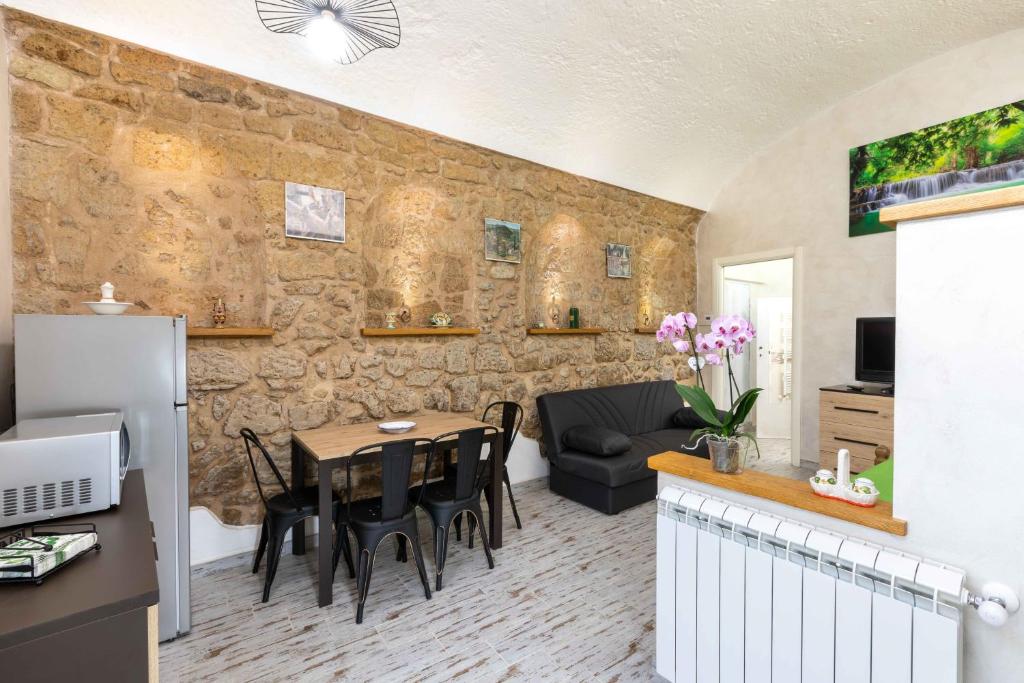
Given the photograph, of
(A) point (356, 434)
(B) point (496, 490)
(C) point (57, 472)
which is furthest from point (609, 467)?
(C) point (57, 472)

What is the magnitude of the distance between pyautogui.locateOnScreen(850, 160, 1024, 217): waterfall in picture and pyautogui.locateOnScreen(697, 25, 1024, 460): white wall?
0.53 ft

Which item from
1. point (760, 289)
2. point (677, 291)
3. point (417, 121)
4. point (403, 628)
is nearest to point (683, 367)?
point (677, 291)

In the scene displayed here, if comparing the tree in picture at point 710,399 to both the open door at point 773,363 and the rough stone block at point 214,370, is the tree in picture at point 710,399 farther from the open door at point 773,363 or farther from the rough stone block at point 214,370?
the open door at point 773,363

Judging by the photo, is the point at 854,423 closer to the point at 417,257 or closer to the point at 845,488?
the point at 845,488

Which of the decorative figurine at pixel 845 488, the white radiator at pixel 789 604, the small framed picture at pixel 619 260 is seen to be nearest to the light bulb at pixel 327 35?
the white radiator at pixel 789 604

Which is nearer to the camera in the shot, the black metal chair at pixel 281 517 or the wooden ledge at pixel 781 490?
→ the wooden ledge at pixel 781 490

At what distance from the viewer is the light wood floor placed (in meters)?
1.92

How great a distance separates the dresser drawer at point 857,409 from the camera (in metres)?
3.85

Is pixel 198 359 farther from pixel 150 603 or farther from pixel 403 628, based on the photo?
pixel 150 603

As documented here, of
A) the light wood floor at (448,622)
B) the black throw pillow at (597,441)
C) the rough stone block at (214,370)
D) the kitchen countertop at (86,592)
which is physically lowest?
the light wood floor at (448,622)

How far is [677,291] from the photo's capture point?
559 centimetres

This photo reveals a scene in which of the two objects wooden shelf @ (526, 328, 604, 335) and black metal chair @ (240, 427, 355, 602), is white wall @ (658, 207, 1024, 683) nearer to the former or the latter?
black metal chair @ (240, 427, 355, 602)

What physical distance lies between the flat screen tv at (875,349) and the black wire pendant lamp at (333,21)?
14.9ft

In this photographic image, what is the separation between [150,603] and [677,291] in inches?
218
